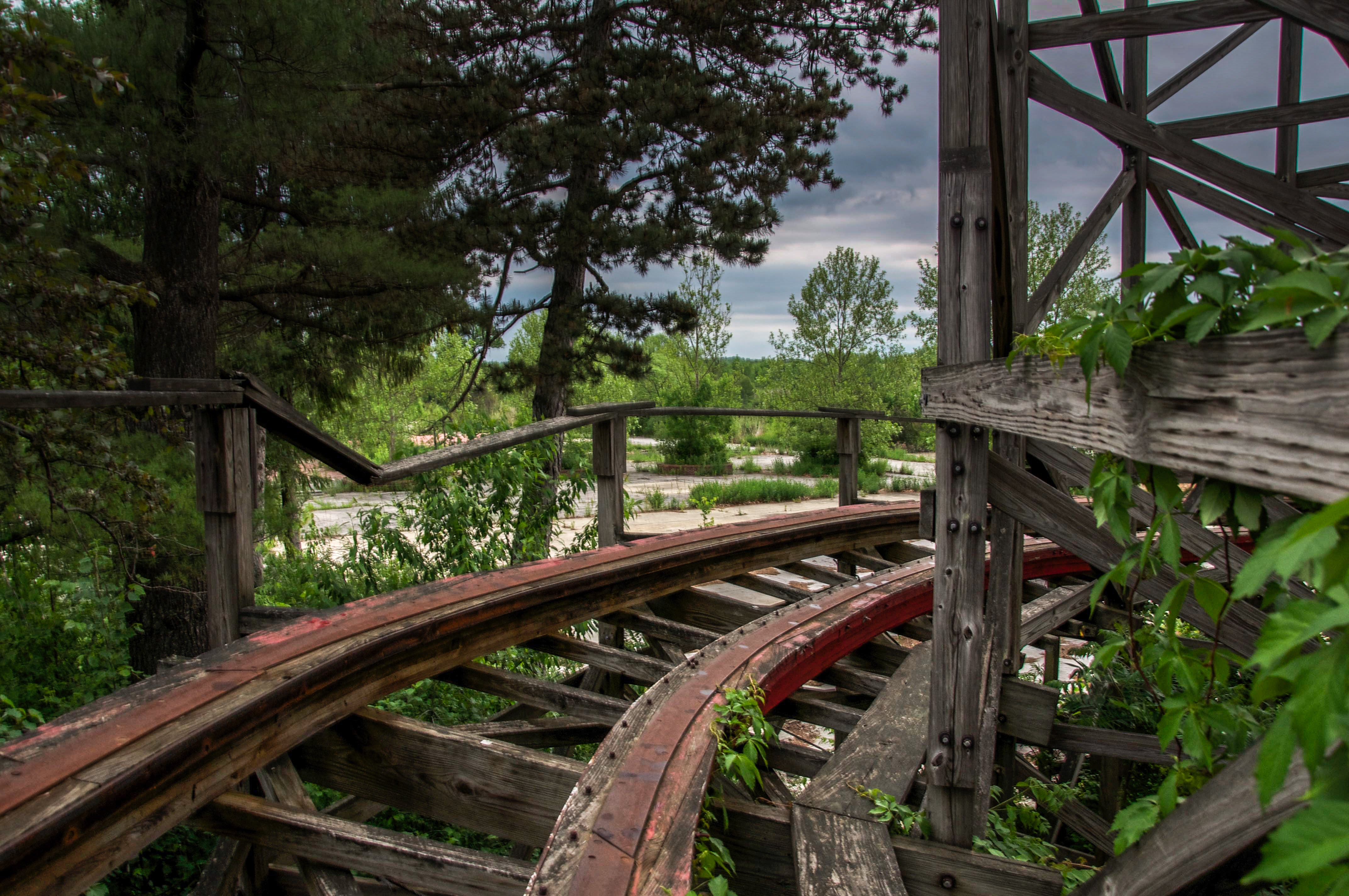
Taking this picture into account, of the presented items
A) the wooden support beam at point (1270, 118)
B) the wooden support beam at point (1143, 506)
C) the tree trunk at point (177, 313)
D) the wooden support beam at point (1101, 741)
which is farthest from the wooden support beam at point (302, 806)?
the wooden support beam at point (1270, 118)

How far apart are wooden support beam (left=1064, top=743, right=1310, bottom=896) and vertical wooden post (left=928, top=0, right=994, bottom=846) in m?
→ 0.90

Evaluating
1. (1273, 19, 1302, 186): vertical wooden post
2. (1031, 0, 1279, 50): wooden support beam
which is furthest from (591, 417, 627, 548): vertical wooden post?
(1273, 19, 1302, 186): vertical wooden post

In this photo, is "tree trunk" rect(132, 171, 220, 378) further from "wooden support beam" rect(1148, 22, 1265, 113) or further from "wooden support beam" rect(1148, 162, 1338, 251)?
"wooden support beam" rect(1148, 22, 1265, 113)

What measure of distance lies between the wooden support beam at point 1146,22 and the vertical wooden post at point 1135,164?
586mm

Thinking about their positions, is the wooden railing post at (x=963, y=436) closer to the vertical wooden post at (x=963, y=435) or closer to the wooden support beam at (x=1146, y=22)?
the vertical wooden post at (x=963, y=435)

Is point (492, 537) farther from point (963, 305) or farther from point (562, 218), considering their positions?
point (562, 218)

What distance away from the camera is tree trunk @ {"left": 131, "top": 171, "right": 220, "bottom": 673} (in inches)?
231

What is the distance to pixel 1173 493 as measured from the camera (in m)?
1.11

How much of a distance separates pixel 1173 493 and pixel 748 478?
20933 millimetres

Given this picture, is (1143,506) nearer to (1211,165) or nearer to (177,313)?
(1211,165)

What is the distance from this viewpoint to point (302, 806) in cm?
196

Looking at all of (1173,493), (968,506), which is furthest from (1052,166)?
(1173,493)

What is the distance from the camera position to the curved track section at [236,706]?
1488mm

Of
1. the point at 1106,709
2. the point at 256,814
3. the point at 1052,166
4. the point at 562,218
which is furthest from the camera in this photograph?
the point at 562,218
